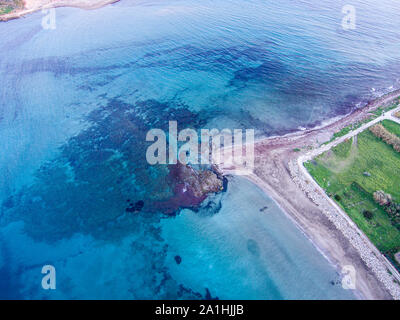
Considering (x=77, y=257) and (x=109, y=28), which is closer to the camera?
(x=77, y=257)

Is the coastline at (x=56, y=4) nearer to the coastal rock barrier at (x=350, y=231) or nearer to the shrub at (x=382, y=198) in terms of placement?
the coastal rock barrier at (x=350, y=231)

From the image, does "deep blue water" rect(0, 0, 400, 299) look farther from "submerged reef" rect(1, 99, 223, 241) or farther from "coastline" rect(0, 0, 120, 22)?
"coastline" rect(0, 0, 120, 22)

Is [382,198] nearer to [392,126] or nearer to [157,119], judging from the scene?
[392,126]

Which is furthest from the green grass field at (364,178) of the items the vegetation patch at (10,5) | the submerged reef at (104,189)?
the vegetation patch at (10,5)

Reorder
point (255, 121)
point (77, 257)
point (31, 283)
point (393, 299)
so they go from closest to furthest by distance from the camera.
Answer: point (393, 299) < point (31, 283) < point (77, 257) < point (255, 121)

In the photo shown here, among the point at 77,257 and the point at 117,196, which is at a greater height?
the point at 117,196

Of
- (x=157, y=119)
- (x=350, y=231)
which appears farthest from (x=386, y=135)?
(x=157, y=119)
